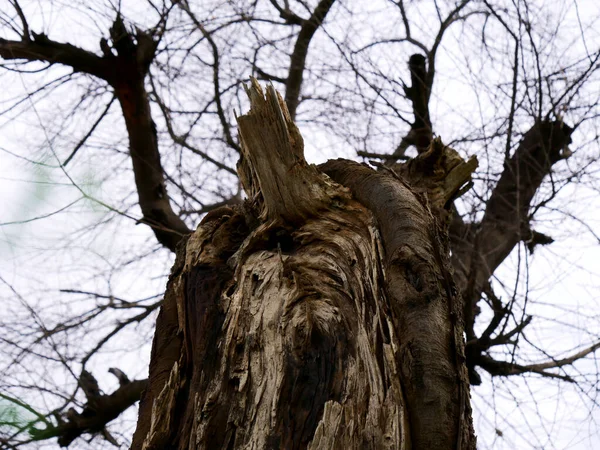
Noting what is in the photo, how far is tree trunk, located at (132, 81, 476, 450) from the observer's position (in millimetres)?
1737

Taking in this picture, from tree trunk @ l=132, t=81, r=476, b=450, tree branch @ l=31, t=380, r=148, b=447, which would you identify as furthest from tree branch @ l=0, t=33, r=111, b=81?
tree trunk @ l=132, t=81, r=476, b=450

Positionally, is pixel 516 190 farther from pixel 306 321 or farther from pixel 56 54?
pixel 306 321

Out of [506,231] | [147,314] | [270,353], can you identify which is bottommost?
[270,353]

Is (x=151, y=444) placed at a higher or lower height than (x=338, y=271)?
lower

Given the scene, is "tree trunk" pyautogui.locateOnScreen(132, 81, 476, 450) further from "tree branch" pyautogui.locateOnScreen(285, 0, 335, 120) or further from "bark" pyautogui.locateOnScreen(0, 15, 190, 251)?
"tree branch" pyautogui.locateOnScreen(285, 0, 335, 120)

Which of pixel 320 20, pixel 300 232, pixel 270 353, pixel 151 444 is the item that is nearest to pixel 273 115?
pixel 300 232

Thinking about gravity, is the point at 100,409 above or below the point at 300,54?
below

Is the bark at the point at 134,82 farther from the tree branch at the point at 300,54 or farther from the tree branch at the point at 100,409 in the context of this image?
the tree branch at the point at 300,54

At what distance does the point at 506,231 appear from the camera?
4680 mm

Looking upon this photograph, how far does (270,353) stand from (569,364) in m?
2.82

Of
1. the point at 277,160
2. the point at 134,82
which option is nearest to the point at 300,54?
the point at 134,82

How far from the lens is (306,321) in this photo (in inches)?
74.2

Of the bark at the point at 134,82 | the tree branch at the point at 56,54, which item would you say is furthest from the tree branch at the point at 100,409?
the tree branch at the point at 56,54

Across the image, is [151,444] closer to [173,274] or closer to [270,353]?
[270,353]
